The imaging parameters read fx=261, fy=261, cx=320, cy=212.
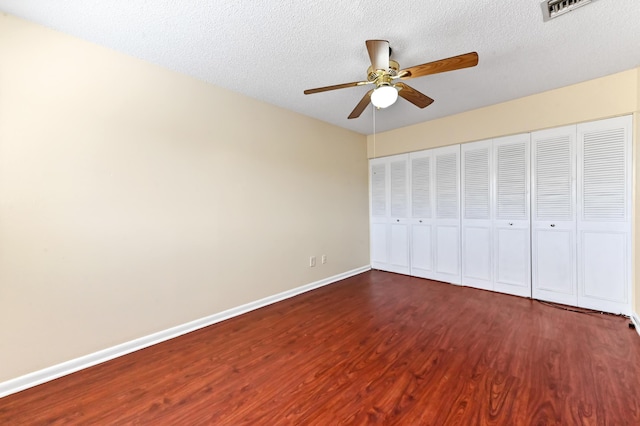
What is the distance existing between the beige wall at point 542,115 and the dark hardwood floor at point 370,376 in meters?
1.29

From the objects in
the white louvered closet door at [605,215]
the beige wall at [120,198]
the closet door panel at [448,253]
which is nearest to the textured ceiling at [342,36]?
the beige wall at [120,198]

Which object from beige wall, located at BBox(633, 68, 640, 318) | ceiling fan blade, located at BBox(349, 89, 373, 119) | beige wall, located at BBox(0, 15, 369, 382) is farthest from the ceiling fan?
beige wall, located at BBox(633, 68, 640, 318)

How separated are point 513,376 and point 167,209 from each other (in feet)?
9.70

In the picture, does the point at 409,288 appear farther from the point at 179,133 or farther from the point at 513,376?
the point at 179,133

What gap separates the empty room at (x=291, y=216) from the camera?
1650mm

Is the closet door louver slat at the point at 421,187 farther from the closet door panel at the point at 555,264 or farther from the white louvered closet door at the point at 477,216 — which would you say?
the closet door panel at the point at 555,264

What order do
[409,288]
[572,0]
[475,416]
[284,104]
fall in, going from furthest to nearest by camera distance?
[409,288]
[284,104]
[572,0]
[475,416]

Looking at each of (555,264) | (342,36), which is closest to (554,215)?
(555,264)

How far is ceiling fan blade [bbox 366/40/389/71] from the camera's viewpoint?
1664 millimetres

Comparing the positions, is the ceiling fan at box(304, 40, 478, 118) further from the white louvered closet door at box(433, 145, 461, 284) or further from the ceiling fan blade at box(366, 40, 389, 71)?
the white louvered closet door at box(433, 145, 461, 284)

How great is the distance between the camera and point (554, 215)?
297cm

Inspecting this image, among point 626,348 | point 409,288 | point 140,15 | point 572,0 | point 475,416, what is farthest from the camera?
point 409,288

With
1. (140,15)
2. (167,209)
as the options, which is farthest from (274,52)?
(167,209)

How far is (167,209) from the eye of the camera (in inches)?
92.5
